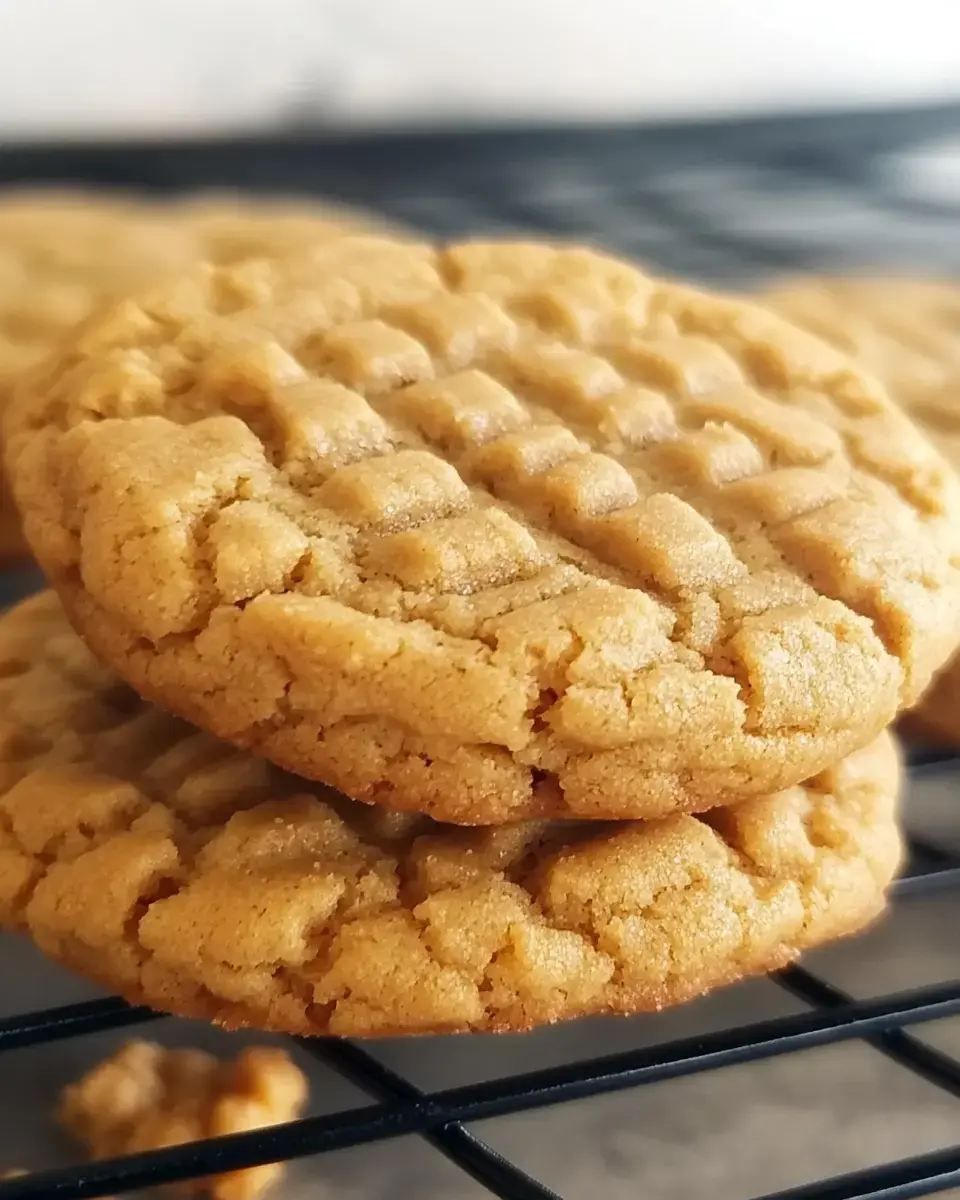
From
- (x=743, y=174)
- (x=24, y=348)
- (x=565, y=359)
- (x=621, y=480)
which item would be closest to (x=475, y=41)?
(x=743, y=174)

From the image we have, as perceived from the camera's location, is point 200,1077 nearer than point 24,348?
Yes

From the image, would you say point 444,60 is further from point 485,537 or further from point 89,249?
point 485,537

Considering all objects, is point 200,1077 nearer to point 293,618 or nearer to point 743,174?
point 293,618

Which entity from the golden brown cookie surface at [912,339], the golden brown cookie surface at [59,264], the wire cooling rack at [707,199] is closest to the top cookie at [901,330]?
the golden brown cookie surface at [912,339]

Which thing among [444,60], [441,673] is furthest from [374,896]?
[444,60]

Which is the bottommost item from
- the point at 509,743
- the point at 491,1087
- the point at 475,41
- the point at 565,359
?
the point at 491,1087

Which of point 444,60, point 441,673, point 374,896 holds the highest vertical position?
point 444,60
